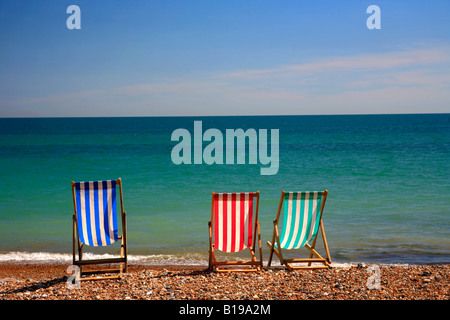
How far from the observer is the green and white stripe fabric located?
4473 millimetres

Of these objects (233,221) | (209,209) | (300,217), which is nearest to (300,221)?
(300,217)

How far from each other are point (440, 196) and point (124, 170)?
11685 millimetres

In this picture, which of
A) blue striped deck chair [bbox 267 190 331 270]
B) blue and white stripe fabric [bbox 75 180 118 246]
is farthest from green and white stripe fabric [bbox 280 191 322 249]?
blue and white stripe fabric [bbox 75 180 118 246]

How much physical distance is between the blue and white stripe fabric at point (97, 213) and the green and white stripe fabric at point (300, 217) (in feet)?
6.35

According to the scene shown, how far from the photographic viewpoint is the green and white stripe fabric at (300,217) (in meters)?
4.47

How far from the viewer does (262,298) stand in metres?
3.47

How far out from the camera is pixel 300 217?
455cm

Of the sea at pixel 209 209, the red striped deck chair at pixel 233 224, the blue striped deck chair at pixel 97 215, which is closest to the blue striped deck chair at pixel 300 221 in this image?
the red striped deck chair at pixel 233 224

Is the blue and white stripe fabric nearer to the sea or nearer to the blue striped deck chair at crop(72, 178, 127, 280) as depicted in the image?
the blue striped deck chair at crop(72, 178, 127, 280)

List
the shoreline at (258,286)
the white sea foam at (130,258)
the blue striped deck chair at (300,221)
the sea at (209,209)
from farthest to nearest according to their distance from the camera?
the sea at (209,209) → the white sea foam at (130,258) → the blue striped deck chair at (300,221) → the shoreline at (258,286)

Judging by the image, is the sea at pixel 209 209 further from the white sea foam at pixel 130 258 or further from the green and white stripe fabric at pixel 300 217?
the green and white stripe fabric at pixel 300 217

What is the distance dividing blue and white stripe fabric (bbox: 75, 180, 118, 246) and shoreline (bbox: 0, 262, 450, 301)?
19.6 inches
